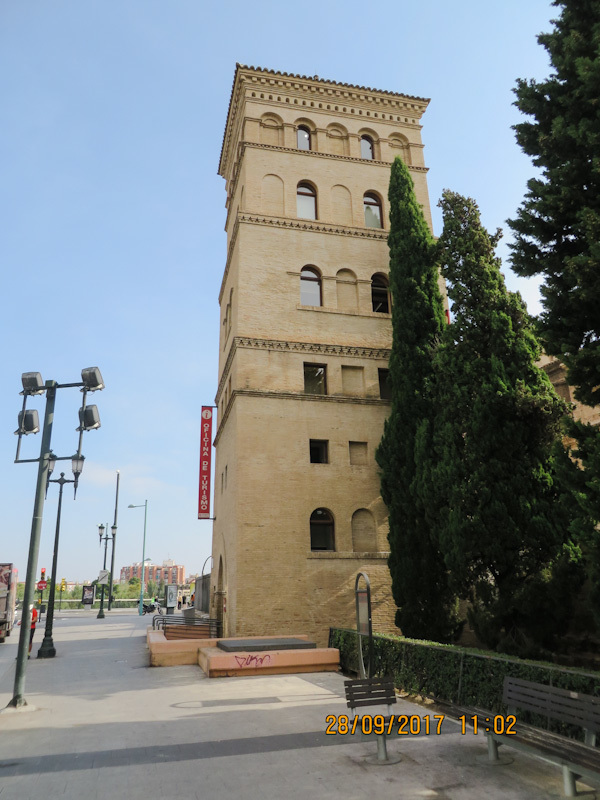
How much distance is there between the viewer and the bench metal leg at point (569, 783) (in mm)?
5359

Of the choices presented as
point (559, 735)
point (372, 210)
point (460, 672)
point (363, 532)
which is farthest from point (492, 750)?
point (372, 210)

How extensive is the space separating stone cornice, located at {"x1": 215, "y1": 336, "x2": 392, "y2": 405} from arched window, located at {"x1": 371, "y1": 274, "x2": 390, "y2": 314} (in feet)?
6.86

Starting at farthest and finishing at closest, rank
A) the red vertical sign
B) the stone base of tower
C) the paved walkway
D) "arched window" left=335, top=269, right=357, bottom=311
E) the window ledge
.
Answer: the red vertical sign < "arched window" left=335, top=269, right=357, bottom=311 < the window ledge < the stone base of tower < the paved walkway

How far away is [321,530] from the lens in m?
19.1

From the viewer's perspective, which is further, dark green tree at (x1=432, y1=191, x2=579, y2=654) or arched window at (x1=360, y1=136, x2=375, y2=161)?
arched window at (x1=360, y1=136, x2=375, y2=161)

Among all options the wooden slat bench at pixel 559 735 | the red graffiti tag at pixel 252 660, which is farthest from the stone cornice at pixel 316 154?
the wooden slat bench at pixel 559 735

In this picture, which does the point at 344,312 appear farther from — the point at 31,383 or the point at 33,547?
the point at 33,547

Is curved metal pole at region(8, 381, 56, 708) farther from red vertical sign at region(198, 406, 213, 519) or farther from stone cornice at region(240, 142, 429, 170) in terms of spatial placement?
stone cornice at region(240, 142, 429, 170)

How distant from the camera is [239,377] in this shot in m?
19.5

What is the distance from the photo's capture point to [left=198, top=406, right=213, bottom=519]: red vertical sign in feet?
82.7

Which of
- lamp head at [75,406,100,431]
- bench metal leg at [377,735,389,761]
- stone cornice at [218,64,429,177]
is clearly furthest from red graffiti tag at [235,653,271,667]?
stone cornice at [218,64,429,177]

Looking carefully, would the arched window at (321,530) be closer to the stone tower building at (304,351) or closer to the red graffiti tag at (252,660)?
the stone tower building at (304,351)

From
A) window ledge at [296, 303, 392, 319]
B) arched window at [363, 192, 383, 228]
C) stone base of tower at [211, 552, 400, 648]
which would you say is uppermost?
arched window at [363, 192, 383, 228]

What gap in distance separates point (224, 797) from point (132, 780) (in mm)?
1274
